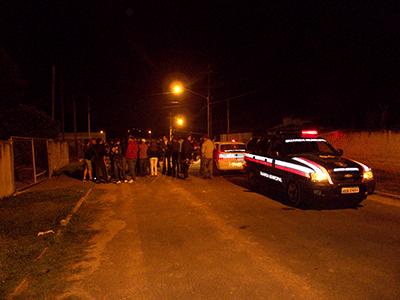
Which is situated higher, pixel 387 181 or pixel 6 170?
pixel 6 170

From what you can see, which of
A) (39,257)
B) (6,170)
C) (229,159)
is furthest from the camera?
(229,159)

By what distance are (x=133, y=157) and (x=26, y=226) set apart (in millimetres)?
7281

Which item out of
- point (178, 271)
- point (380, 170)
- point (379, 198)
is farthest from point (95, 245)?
point (380, 170)

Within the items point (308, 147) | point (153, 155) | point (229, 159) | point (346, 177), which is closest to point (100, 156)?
point (153, 155)

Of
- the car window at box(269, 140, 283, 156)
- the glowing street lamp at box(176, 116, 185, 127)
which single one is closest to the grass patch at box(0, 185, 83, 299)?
the car window at box(269, 140, 283, 156)

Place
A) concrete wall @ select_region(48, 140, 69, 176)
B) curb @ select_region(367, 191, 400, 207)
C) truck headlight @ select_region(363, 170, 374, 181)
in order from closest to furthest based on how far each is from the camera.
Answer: truck headlight @ select_region(363, 170, 374, 181) < curb @ select_region(367, 191, 400, 207) < concrete wall @ select_region(48, 140, 69, 176)

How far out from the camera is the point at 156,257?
577 centimetres

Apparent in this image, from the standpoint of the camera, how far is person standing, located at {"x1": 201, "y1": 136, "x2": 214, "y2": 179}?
49.5ft

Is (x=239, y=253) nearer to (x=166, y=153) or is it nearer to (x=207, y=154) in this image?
(x=207, y=154)

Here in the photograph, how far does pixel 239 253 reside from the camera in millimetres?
5883

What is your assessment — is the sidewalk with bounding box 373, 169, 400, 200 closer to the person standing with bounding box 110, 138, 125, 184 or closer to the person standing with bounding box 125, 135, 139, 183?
the person standing with bounding box 125, 135, 139, 183

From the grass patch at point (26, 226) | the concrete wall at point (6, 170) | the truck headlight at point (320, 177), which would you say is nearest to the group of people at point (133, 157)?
the grass patch at point (26, 226)

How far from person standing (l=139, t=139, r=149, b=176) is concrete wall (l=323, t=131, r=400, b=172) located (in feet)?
35.2

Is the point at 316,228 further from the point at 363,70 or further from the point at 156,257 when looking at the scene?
the point at 363,70
